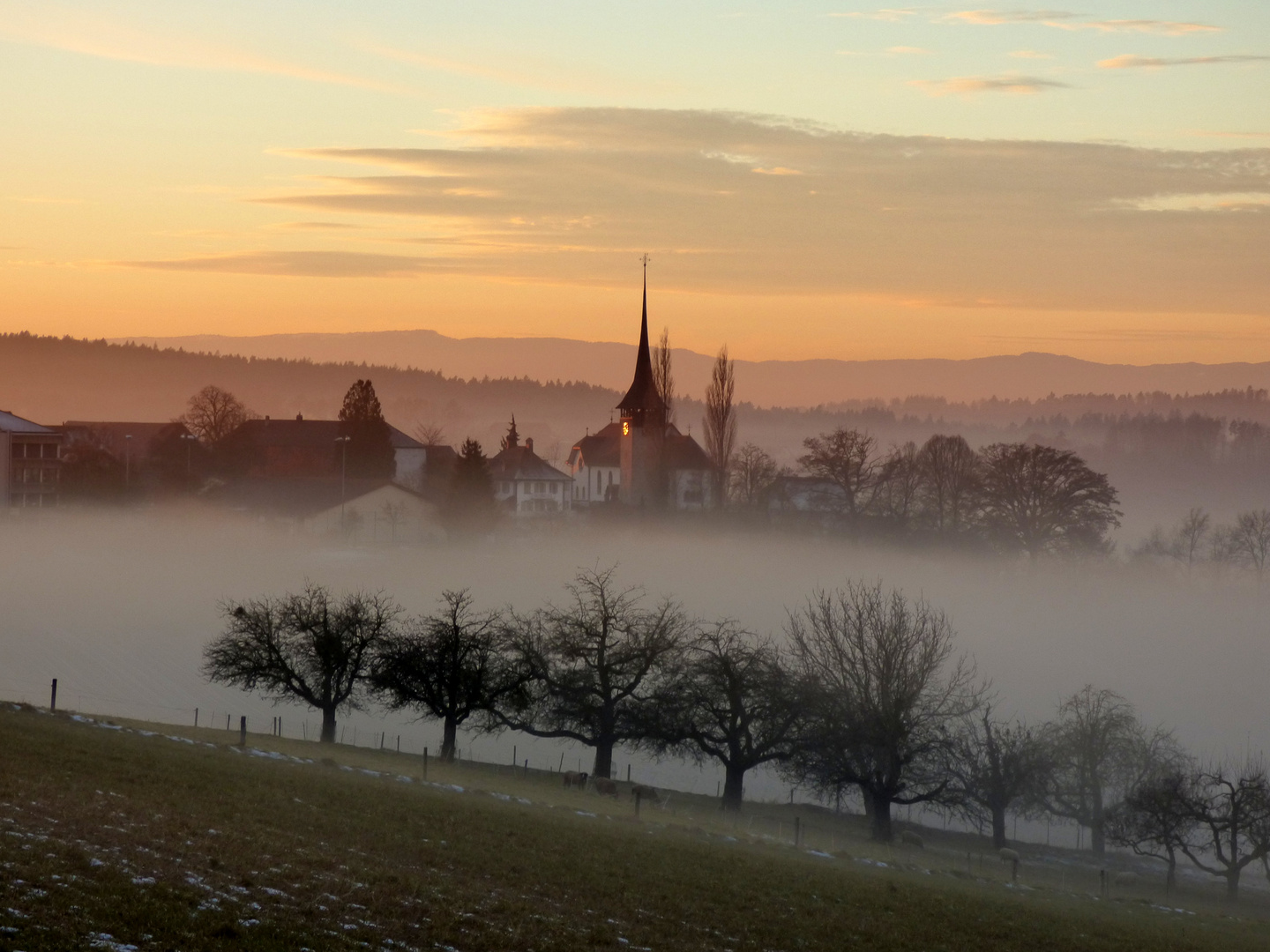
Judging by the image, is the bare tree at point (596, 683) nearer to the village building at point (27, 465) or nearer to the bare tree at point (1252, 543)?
the bare tree at point (1252, 543)

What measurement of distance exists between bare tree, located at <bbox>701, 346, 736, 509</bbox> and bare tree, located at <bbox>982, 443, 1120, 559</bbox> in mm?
42080

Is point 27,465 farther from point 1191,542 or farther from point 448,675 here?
point 1191,542

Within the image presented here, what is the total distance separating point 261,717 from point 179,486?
9402cm

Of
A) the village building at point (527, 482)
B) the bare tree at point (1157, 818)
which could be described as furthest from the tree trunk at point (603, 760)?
the village building at point (527, 482)

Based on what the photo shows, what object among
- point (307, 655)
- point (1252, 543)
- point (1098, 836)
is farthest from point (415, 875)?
point (1252, 543)

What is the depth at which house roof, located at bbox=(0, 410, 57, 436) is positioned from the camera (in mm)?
153137

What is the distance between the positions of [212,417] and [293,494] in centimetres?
3762

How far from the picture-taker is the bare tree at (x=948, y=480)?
391ft

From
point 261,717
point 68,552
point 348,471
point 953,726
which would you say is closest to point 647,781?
point 953,726

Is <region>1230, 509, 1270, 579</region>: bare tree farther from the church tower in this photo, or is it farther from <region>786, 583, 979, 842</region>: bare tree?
<region>786, 583, 979, 842</region>: bare tree

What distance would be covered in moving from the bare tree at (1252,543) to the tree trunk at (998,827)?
86.6 meters

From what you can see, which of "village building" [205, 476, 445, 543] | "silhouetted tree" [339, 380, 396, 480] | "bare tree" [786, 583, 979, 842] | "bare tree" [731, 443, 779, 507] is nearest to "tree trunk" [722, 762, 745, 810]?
"bare tree" [786, 583, 979, 842]

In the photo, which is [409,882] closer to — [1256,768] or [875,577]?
[1256,768]

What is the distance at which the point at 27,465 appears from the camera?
504ft
